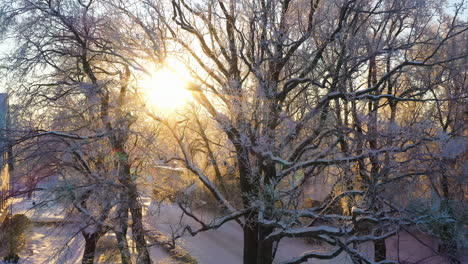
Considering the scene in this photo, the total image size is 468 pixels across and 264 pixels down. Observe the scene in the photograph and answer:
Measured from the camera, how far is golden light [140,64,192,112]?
416 inches

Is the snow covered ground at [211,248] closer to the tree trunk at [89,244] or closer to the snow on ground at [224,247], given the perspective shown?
the snow on ground at [224,247]

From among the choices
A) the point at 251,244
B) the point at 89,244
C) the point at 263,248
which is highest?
the point at 263,248

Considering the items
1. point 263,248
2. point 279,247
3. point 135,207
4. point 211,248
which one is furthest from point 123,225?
point 279,247

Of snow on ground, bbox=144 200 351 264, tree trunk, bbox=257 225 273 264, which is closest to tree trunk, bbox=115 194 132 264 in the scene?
tree trunk, bbox=257 225 273 264

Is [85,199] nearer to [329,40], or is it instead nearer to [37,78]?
[37,78]

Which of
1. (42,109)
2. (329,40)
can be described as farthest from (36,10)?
(329,40)

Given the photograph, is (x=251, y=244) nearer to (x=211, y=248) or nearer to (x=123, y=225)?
(x=123, y=225)

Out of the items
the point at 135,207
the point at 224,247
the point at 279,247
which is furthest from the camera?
Result: the point at 224,247

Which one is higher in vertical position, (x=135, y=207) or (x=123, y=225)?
(x=135, y=207)

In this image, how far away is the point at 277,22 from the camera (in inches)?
399

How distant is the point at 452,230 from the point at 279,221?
428 cm

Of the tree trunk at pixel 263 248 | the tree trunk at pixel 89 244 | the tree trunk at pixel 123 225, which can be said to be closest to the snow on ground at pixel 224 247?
the tree trunk at pixel 89 244

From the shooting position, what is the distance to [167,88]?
11094 mm

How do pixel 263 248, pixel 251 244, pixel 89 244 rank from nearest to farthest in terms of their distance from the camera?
pixel 263 248 < pixel 251 244 < pixel 89 244
